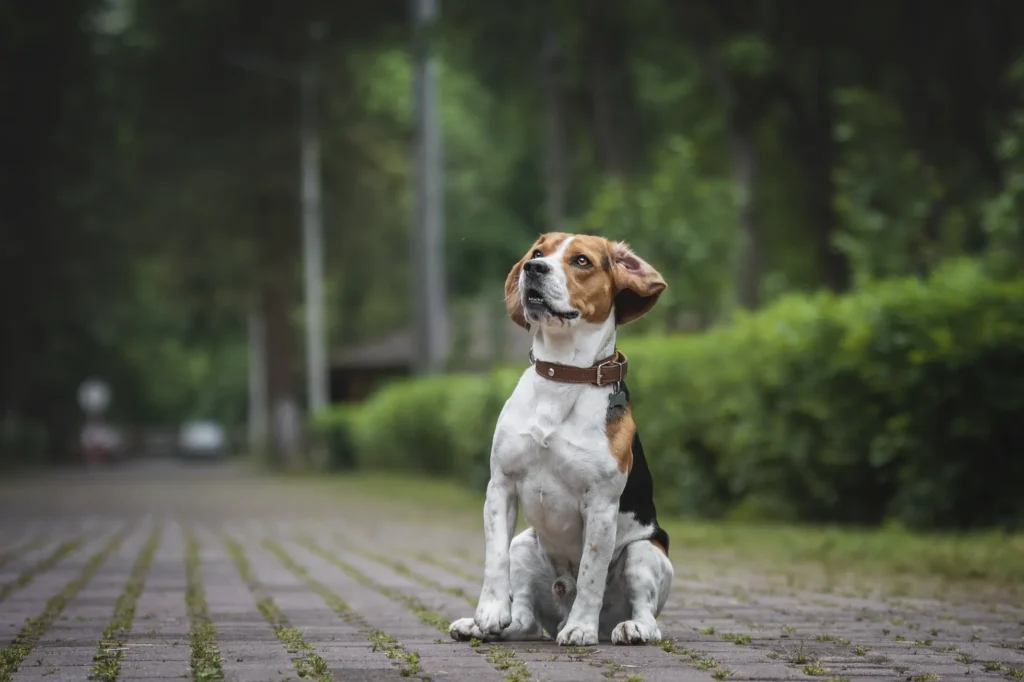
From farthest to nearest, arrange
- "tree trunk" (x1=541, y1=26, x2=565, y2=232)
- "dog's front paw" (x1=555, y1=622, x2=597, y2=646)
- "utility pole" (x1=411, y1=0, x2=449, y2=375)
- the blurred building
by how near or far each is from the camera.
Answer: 1. the blurred building
2. "tree trunk" (x1=541, y1=26, x2=565, y2=232)
3. "utility pole" (x1=411, y1=0, x2=449, y2=375)
4. "dog's front paw" (x1=555, y1=622, x2=597, y2=646)

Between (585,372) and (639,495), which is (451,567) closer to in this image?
(639,495)

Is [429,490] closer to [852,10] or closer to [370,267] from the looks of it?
[852,10]

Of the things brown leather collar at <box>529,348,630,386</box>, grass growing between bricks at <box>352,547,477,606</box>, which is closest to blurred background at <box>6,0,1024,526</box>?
grass growing between bricks at <box>352,547,477,606</box>

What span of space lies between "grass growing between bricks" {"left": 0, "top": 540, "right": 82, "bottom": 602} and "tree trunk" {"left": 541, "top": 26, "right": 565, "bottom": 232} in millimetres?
20511

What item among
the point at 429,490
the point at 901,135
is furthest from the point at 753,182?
the point at 429,490

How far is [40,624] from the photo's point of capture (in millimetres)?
8031

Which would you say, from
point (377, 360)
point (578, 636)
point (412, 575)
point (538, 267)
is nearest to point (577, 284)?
point (538, 267)

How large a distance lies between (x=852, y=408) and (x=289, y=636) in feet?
28.1

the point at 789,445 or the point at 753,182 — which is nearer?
the point at 789,445

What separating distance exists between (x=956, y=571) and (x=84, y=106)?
35.1m

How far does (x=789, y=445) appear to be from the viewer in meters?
15.6

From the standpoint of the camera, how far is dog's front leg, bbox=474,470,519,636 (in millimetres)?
6699

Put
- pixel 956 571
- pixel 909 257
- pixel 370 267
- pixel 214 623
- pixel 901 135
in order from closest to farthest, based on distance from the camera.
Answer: pixel 214 623 < pixel 956 571 < pixel 909 257 < pixel 901 135 < pixel 370 267

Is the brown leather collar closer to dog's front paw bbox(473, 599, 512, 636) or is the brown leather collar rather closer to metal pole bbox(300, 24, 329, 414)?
dog's front paw bbox(473, 599, 512, 636)
